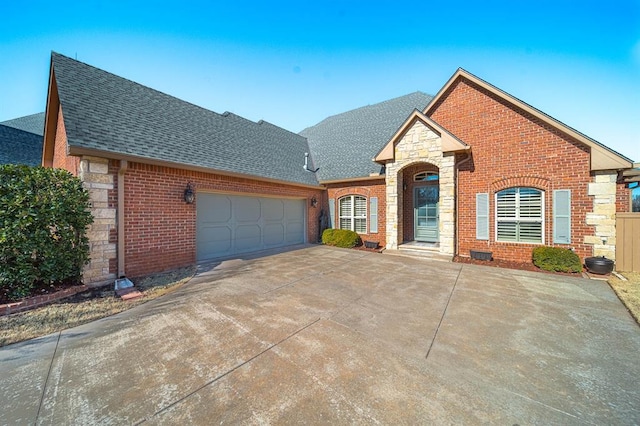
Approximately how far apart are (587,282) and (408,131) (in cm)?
691

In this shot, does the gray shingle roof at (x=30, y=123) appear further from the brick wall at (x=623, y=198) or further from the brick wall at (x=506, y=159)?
the brick wall at (x=623, y=198)

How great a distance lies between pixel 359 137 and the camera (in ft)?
45.4

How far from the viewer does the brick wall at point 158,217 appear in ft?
20.6

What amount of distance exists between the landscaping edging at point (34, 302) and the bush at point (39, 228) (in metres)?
0.26

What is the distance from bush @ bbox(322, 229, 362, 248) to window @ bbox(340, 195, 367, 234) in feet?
2.21

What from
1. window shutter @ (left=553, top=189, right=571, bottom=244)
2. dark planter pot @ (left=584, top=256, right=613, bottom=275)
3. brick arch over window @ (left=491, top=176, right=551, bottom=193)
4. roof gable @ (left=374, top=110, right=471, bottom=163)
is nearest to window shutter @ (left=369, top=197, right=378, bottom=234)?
roof gable @ (left=374, top=110, right=471, bottom=163)

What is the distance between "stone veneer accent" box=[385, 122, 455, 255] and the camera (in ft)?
28.5

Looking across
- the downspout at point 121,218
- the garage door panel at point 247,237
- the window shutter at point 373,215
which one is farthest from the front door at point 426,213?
the downspout at point 121,218

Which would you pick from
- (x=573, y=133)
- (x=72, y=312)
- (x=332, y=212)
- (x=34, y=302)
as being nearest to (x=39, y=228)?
(x=34, y=302)

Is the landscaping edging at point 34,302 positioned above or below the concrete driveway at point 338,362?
above

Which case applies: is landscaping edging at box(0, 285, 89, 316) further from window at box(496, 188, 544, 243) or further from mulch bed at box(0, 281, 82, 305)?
window at box(496, 188, 544, 243)

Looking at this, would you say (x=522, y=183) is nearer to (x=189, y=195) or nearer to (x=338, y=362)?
(x=338, y=362)

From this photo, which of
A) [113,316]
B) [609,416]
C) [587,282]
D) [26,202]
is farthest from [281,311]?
[587,282]

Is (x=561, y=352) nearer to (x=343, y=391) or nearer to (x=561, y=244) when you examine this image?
(x=343, y=391)
